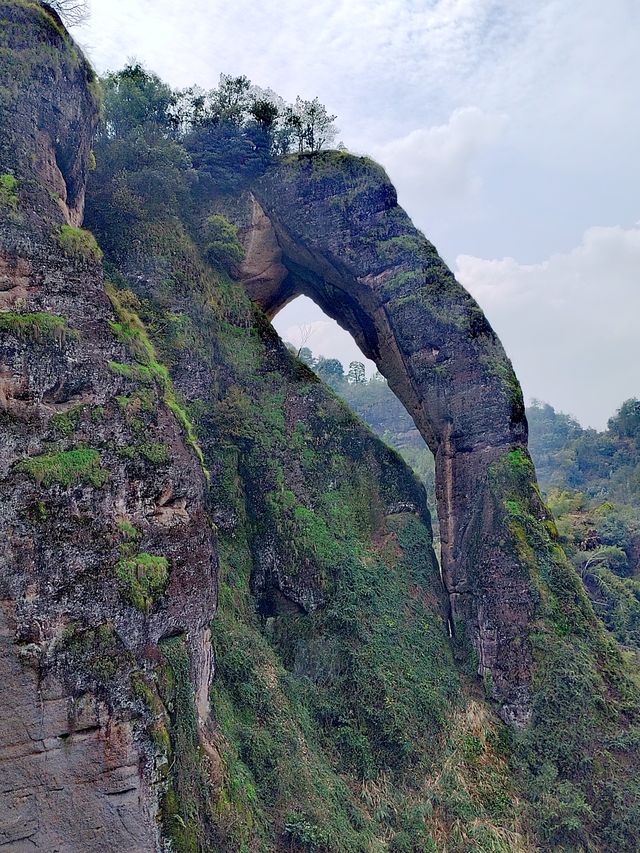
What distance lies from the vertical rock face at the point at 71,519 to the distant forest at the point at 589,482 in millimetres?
11401

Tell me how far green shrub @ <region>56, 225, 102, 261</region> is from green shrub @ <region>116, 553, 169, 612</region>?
6.03m

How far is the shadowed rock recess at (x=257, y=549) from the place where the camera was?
898 centimetres

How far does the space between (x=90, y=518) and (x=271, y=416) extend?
7885mm

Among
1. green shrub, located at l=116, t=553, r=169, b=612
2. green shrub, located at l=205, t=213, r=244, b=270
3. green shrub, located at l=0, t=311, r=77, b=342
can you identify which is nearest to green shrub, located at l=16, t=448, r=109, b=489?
green shrub, located at l=116, t=553, r=169, b=612

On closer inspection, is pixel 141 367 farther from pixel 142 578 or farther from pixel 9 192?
pixel 142 578

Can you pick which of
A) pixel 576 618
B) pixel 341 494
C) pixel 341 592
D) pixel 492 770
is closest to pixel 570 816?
pixel 492 770

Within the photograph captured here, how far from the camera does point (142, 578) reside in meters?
9.80

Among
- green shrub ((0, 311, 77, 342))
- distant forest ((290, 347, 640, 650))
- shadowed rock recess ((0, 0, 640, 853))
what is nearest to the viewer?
shadowed rock recess ((0, 0, 640, 853))

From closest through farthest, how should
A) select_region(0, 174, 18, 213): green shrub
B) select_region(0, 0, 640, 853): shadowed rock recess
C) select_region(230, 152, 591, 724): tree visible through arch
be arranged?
select_region(0, 0, 640, 853): shadowed rock recess
select_region(0, 174, 18, 213): green shrub
select_region(230, 152, 591, 724): tree visible through arch

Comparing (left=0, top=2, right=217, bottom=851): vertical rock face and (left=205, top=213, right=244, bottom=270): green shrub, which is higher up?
(left=205, top=213, right=244, bottom=270): green shrub

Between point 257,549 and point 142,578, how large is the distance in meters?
5.89

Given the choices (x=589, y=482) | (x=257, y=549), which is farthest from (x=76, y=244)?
(x=589, y=482)

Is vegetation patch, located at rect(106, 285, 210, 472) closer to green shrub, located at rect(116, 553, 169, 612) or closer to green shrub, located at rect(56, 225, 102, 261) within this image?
green shrub, located at rect(56, 225, 102, 261)

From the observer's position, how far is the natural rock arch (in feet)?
50.7
